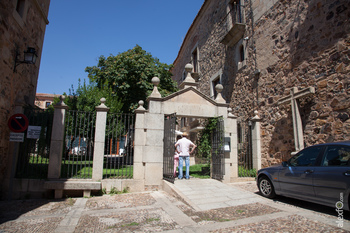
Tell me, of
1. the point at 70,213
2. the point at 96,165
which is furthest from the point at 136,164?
the point at 70,213

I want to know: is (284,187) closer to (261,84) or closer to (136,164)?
(136,164)

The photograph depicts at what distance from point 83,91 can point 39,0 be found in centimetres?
484

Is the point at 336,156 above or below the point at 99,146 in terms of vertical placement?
below

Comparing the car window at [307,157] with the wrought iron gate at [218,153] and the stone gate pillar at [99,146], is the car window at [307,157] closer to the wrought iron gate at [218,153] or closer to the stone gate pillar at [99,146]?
the wrought iron gate at [218,153]

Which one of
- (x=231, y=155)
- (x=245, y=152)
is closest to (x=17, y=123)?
(x=231, y=155)

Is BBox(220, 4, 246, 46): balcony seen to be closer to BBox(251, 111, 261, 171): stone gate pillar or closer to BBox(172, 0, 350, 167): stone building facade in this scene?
BBox(172, 0, 350, 167): stone building facade

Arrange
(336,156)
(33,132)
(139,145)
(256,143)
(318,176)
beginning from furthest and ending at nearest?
(256,143)
(139,145)
(33,132)
(318,176)
(336,156)

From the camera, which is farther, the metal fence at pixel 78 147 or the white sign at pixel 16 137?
the metal fence at pixel 78 147

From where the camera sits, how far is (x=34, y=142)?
6.89 meters

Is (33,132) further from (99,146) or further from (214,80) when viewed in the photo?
(214,80)

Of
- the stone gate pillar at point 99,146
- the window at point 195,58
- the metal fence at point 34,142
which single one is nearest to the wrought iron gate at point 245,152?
the stone gate pillar at point 99,146

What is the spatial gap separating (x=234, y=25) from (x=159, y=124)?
23.2 ft

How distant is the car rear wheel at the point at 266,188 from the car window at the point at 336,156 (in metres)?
1.64

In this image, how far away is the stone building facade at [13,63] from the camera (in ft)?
20.7
